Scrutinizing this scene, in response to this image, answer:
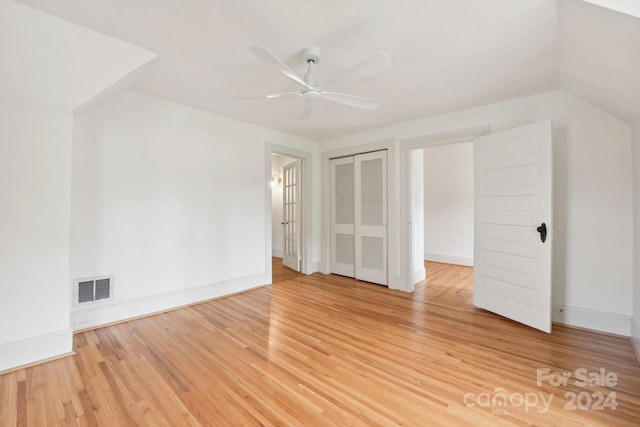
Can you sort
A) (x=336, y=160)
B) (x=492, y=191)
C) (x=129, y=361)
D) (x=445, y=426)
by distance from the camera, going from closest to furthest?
1. (x=445, y=426)
2. (x=129, y=361)
3. (x=492, y=191)
4. (x=336, y=160)

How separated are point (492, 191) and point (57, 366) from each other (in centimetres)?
422

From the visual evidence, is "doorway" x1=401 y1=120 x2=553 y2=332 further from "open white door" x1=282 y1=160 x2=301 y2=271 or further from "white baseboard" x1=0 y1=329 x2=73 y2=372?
"white baseboard" x1=0 y1=329 x2=73 y2=372

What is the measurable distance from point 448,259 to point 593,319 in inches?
128

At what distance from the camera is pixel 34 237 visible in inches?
79.3

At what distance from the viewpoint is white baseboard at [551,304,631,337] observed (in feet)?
7.89

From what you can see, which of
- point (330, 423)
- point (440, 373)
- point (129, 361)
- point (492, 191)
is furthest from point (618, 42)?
point (129, 361)

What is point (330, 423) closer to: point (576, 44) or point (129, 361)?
point (129, 361)

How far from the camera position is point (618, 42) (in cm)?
154

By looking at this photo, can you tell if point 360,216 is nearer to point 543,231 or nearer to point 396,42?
point 543,231

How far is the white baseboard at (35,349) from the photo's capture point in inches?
73.8

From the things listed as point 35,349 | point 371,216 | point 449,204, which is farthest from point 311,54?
point 449,204

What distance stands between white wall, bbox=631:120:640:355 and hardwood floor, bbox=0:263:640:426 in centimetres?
17

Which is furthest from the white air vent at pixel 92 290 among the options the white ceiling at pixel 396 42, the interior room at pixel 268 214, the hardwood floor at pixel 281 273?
the hardwood floor at pixel 281 273

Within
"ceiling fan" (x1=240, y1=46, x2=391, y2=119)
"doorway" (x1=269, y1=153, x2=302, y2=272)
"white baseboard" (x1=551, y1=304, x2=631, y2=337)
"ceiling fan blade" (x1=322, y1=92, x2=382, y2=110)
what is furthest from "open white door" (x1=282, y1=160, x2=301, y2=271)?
"white baseboard" (x1=551, y1=304, x2=631, y2=337)
